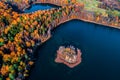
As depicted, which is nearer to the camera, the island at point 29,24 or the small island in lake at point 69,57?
the island at point 29,24

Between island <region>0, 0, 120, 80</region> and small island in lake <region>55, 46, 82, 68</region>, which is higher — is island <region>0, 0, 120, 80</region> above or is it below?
above

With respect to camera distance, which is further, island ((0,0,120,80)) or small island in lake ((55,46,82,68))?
small island in lake ((55,46,82,68))

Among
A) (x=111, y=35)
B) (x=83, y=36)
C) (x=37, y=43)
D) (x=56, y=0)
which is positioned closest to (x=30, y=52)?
(x=37, y=43)

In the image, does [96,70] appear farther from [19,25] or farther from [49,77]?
[19,25]

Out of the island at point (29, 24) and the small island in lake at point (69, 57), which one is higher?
the island at point (29, 24)

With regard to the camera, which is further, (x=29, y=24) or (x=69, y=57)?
(x=29, y=24)

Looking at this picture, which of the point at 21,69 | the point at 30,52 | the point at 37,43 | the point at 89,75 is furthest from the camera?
the point at 37,43

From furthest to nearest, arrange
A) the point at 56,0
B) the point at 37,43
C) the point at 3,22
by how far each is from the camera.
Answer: the point at 56,0
the point at 3,22
the point at 37,43

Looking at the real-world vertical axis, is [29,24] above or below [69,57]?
above
